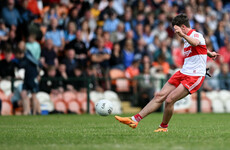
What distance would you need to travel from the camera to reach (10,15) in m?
19.5

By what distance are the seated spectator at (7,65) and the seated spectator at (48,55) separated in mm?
1122

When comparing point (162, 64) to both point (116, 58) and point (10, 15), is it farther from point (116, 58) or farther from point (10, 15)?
point (10, 15)

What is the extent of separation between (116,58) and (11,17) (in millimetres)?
4117

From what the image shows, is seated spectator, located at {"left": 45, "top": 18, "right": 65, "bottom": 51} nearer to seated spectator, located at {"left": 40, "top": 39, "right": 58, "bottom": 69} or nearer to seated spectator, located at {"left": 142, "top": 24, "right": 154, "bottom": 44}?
seated spectator, located at {"left": 40, "top": 39, "right": 58, "bottom": 69}

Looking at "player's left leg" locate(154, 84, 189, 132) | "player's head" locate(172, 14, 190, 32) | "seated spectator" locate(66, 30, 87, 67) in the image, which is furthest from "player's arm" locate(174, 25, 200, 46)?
"seated spectator" locate(66, 30, 87, 67)

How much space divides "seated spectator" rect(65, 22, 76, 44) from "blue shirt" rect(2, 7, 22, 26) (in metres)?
1.84

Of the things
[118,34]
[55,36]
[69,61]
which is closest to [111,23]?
[118,34]

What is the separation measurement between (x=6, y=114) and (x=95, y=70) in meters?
3.76

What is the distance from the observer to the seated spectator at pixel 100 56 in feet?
65.1

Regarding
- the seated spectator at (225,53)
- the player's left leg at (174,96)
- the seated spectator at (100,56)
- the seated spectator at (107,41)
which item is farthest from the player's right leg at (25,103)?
the seated spectator at (225,53)

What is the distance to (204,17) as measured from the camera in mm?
25344

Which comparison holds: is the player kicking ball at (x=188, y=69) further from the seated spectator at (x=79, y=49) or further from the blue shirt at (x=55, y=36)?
the blue shirt at (x=55, y=36)

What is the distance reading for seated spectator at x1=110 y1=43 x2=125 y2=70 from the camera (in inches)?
791

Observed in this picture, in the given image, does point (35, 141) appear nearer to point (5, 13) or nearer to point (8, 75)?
point (8, 75)
